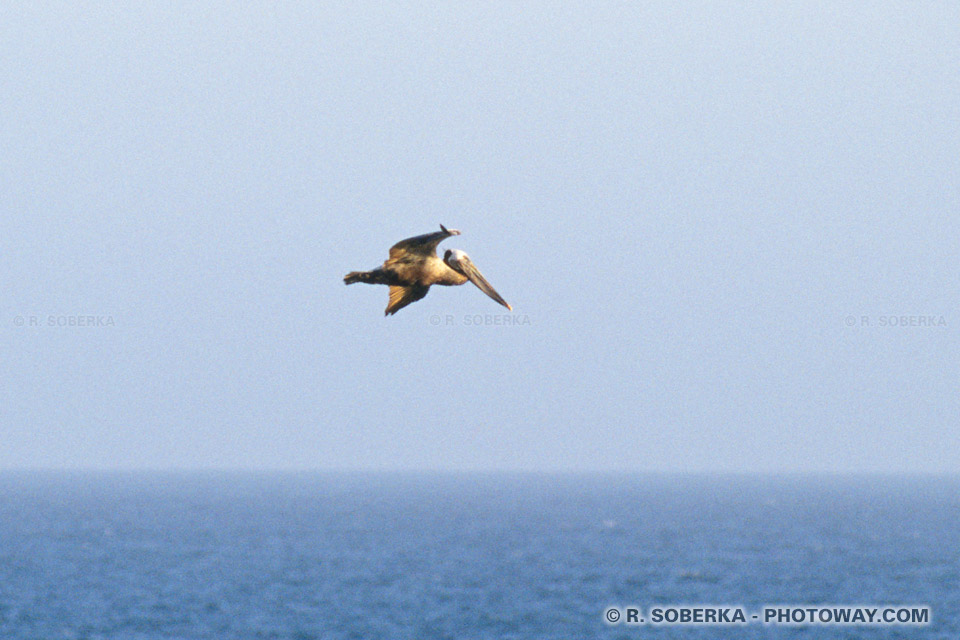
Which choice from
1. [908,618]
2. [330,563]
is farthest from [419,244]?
[330,563]

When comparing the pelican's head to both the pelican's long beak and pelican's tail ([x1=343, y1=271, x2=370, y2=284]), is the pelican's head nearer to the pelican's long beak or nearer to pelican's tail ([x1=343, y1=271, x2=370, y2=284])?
the pelican's long beak

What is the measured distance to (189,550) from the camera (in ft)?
604

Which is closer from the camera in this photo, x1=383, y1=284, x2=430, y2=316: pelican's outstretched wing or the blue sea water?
x1=383, y1=284, x2=430, y2=316: pelican's outstretched wing

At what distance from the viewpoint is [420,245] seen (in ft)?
34.1

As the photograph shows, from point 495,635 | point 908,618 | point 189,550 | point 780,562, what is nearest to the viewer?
point 495,635

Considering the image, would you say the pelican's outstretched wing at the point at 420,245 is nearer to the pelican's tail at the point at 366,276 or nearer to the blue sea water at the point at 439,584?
the pelican's tail at the point at 366,276

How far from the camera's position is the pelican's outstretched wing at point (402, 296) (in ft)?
36.8

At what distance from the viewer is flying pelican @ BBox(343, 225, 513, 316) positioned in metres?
10.8

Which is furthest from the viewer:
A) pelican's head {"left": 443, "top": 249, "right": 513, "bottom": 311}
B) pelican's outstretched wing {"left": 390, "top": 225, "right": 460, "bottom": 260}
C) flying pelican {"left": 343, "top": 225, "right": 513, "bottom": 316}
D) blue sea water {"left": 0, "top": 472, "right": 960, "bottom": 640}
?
blue sea water {"left": 0, "top": 472, "right": 960, "bottom": 640}

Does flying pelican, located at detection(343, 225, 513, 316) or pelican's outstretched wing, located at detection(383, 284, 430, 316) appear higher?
flying pelican, located at detection(343, 225, 513, 316)

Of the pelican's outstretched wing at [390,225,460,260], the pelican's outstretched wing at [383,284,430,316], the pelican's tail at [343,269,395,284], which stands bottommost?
the pelican's outstretched wing at [383,284,430,316]

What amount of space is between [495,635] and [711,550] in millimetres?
80420

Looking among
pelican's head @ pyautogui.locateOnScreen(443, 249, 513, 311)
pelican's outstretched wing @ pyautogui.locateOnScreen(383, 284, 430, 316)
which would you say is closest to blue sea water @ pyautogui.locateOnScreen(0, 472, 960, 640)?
pelican's outstretched wing @ pyautogui.locateOnScreen(383, 284, 430, 316)

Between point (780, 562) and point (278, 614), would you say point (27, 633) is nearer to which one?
point (278, 614)
